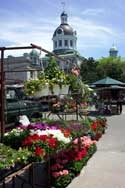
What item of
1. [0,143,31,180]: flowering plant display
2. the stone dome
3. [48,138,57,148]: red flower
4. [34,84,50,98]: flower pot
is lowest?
[0,143,31,180]: flowering plant display

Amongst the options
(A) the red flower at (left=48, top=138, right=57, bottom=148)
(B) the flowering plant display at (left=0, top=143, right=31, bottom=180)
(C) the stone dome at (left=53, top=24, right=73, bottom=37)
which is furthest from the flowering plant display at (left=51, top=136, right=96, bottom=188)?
(C) the stone dome at (left=53, top=24, right=73, bottom=37)

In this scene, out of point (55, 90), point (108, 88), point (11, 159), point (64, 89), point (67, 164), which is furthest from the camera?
point (108, 88)

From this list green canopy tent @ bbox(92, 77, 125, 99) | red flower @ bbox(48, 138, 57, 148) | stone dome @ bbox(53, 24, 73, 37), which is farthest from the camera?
stone dome @ bbox(53, 24, 73, 37)

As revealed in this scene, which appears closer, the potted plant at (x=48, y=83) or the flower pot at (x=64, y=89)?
the potted plant at (x=48, y=83)

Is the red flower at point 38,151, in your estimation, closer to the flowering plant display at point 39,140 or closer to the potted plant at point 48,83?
the flowering plant display at point 39,140

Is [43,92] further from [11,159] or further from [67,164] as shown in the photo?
[67,164]

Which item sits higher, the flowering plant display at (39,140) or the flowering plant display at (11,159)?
the flowering plant display at (39,140)

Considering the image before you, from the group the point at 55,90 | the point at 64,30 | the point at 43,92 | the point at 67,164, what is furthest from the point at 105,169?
the point at 64,30

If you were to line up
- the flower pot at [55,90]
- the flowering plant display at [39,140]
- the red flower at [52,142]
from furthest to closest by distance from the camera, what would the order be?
1. the flower pot at [55,90]
2. the red flower at [52,142]
3. the flowering plant display at [39,140]

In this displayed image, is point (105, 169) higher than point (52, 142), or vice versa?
point (52, 142)

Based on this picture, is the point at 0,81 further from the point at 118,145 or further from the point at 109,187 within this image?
the point at 118,145

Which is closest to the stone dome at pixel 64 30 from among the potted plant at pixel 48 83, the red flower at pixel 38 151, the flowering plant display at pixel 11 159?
the potted plant at pixel 48 83

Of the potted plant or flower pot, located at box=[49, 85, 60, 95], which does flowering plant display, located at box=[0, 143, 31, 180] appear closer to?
the potted plant

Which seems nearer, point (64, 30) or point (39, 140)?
point (39, 140)
